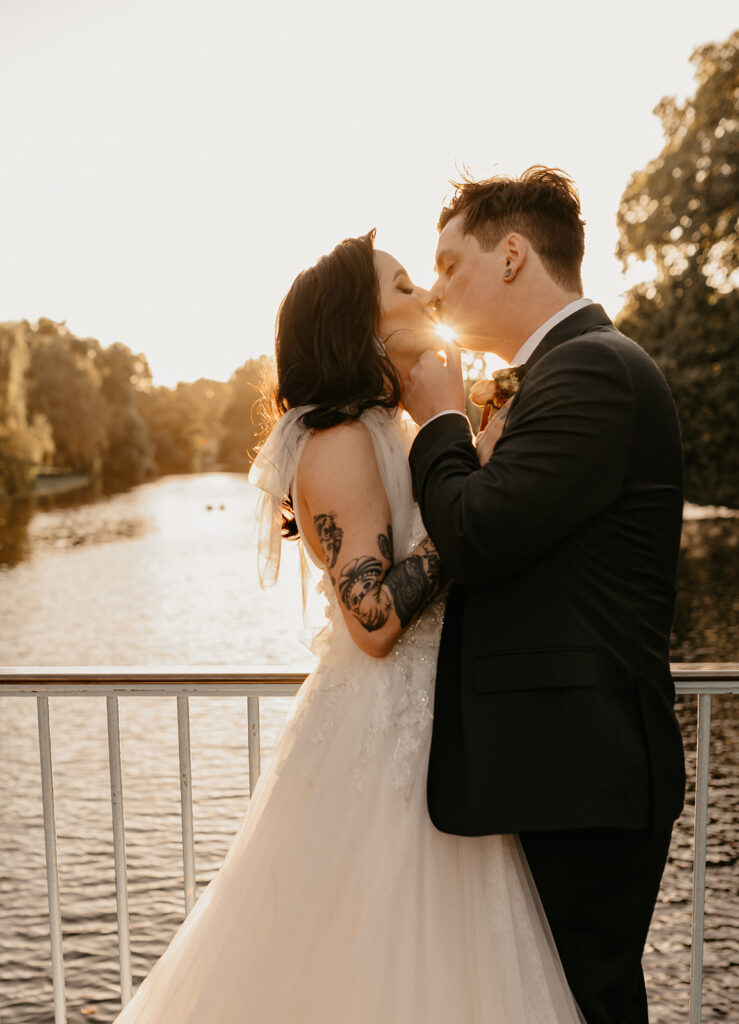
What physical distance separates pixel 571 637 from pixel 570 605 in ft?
0.18

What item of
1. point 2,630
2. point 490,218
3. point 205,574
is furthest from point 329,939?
point 205,574

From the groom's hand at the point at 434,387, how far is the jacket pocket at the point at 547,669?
19.0 inches

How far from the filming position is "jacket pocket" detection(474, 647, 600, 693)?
1656 millimetres

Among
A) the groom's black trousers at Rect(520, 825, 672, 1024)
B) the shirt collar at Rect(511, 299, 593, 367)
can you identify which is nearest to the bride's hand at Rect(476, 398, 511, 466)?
the shirt collar at Rect(511, 299, 593, 367)

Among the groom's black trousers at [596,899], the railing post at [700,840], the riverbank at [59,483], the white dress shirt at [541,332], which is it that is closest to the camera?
the groom's black trousers at [596,899]

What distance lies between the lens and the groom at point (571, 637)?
1.61 m

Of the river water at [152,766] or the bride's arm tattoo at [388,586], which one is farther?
the river water at [152,766]

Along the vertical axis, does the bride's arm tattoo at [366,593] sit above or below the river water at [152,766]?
above

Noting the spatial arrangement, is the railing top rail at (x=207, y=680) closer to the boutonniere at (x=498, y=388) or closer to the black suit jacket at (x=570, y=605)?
the black suit jacket at (x=570, y=605)

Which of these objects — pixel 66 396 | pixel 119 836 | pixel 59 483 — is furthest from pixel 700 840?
pixel 59 483

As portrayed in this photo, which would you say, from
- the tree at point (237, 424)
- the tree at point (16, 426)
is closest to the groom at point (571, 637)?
the tree at point (16, 426)

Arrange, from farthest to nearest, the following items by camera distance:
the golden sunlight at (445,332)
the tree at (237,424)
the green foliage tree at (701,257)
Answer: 1. the tree at (237,424)
2. the green foliage tree at (701,257)
3. the golden sunlight at (445,332)

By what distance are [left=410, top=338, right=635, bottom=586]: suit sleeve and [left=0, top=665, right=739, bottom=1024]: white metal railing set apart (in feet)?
2.87

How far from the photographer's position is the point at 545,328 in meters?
1.89
